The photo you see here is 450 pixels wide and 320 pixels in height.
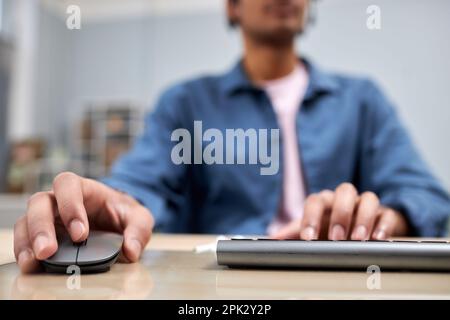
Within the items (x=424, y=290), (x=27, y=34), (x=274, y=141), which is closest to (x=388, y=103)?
(x=274, y=141)

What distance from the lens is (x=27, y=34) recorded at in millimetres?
3717

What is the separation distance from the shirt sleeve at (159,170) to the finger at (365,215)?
1.06ft

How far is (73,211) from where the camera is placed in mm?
333

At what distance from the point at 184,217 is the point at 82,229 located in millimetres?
479

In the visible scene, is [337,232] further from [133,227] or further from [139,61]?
[139,61]

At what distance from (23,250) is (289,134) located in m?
0.52

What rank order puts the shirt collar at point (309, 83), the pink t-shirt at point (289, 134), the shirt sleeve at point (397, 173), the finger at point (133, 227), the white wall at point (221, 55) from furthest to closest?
the white wall at point (221, 55), the shirt collar at point (309, 83), the pink t-shirt at point (289, 134), the shirt sleeve at point (397, 173), the finger at point (133, 227)

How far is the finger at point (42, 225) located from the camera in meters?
0.31

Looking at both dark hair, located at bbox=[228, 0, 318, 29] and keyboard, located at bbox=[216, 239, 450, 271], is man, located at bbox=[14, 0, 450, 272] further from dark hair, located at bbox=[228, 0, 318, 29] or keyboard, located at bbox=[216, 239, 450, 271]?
keyboard, located at bbox=[216, 239, 450, 271]

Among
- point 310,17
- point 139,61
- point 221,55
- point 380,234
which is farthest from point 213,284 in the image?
point 139,61

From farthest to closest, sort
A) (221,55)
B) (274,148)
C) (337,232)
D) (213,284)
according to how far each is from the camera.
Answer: (221,55), (274,148), (337,232), (213,284)

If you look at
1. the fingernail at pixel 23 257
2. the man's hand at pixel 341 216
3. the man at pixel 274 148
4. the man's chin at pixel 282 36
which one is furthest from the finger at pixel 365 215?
the man's chin at pixel 282 36

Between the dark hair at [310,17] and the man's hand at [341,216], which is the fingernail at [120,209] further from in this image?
the dark hair at [310,17]

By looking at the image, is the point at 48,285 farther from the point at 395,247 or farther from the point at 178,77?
the point at 178,77
